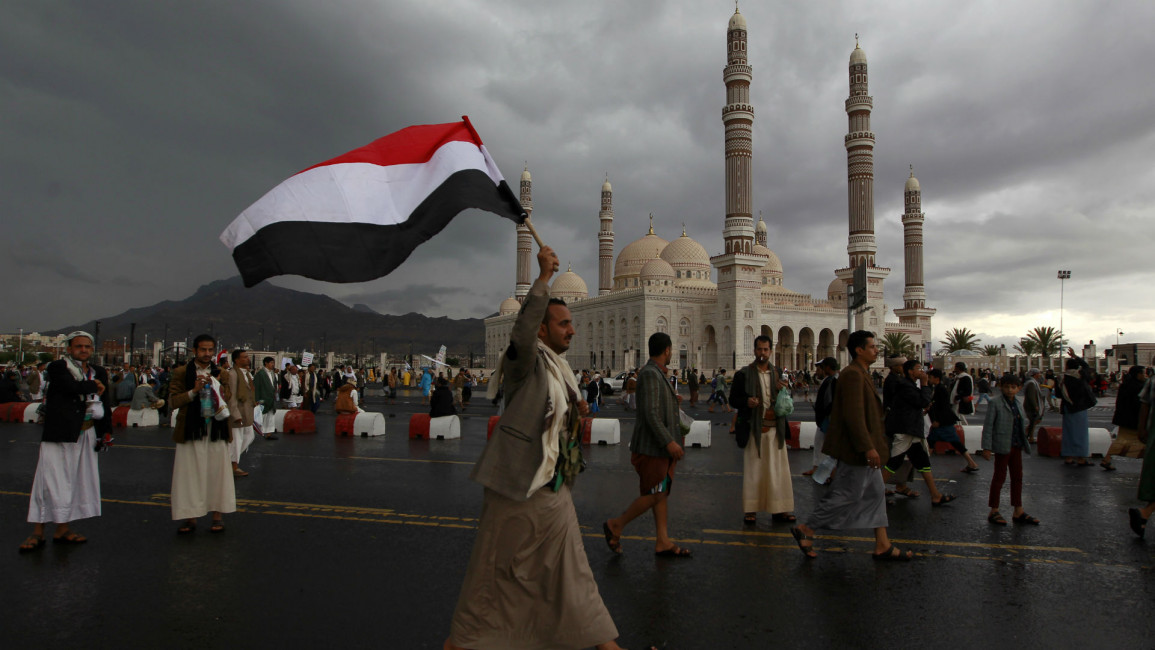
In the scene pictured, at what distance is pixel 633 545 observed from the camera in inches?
209

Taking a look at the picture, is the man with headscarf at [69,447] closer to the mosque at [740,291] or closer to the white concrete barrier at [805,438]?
the white concrete barrier at [805,438]

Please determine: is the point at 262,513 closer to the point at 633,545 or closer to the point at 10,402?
the point at 633,545

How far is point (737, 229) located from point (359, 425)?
1504 inches

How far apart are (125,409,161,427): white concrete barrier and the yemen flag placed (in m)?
12.7

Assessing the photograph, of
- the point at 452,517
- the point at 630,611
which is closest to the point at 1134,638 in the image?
the point at 630,611

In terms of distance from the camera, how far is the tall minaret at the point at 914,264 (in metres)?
54.8

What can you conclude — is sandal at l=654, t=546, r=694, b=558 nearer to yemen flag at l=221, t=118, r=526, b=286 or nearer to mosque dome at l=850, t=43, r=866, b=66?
yemen flag at l=221, t=118, r=526, b=286

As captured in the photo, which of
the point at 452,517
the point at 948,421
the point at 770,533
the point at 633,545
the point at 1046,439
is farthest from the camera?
the point at 1046,439

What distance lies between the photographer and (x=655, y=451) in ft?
16.3

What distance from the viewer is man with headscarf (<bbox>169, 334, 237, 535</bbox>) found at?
222 inches

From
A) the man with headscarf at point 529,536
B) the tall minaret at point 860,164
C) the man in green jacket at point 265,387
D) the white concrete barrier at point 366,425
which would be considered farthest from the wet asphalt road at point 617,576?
the tall minaret at point 860,164

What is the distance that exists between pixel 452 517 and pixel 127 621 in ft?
9.20

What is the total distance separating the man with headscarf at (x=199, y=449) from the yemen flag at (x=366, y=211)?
65.8 inches

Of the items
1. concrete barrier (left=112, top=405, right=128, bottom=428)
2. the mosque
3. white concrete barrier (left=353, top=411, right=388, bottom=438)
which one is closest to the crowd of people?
white concrete barrier (left=353, top=411, right=388, bottom=438)
